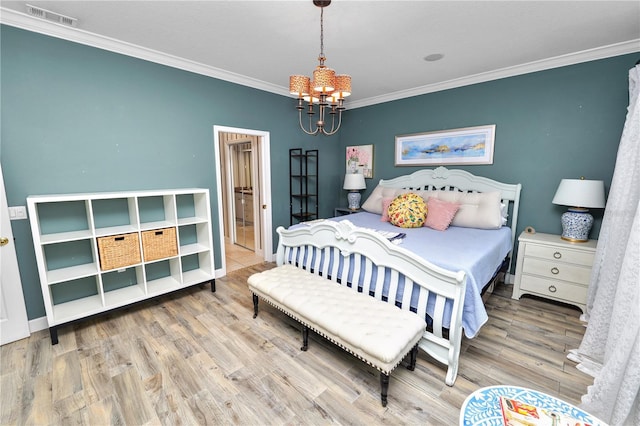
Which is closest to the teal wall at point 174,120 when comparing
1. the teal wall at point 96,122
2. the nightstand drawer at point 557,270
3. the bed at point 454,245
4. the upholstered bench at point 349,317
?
the teal wall at point 96,122

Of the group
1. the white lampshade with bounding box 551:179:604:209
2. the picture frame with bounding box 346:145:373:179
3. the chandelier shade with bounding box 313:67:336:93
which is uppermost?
the chandelier shade with bounding box 313:67:336:93

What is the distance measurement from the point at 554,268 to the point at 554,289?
0.22m

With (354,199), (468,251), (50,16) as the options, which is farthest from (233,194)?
(468,251)

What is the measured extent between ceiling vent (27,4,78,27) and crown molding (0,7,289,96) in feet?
0.29

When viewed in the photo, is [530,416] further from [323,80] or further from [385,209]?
[385,209]

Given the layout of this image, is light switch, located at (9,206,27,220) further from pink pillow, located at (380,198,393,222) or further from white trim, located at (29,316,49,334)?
pink pillow, located at (380,198,393,222)

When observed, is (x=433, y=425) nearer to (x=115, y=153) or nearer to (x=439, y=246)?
(x=439, y=246)

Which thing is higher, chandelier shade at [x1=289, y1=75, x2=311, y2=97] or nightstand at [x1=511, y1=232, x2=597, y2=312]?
chandelier shade at [x1=289, y1=75, x2=311, y2=97]

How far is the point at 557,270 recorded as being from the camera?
8.93 ft

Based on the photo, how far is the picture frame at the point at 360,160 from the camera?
4.63m

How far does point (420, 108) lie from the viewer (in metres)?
3.93

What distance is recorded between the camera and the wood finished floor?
5.27ft

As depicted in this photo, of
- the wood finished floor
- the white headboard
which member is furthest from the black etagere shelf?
the wood finished floor

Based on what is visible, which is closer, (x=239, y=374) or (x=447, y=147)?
(x=239, y=374)
